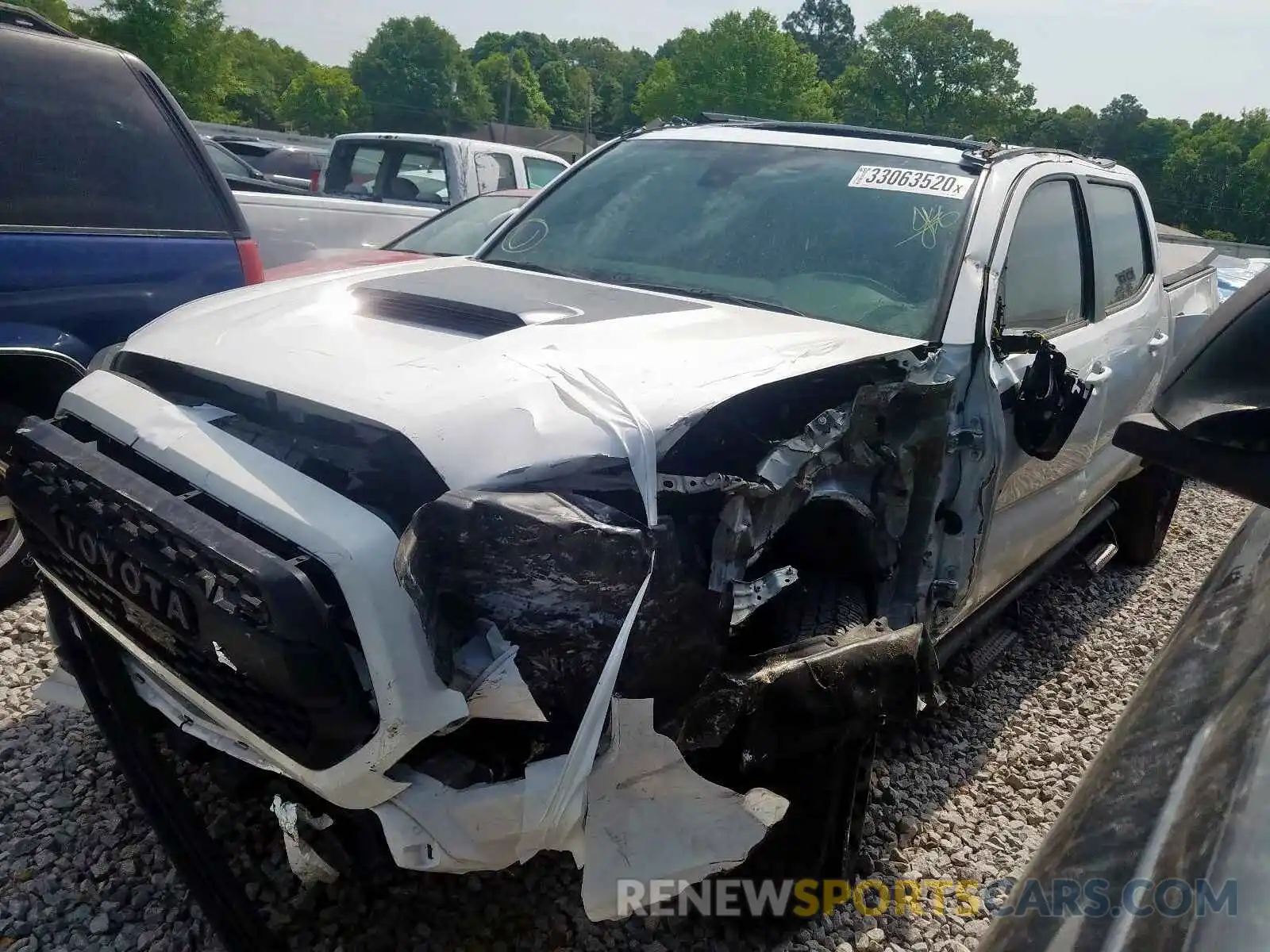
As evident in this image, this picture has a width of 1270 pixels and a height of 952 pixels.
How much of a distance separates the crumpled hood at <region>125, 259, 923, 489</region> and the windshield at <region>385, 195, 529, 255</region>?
328cm

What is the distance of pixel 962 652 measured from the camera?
3.88m

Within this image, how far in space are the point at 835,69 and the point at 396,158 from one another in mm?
105149

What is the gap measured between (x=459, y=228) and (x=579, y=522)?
5069mm

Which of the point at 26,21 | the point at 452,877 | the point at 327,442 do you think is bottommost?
the point at 452,877

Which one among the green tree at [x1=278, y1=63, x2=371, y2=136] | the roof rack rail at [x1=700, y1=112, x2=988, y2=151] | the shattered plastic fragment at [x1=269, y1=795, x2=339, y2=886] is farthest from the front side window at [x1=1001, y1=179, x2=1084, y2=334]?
the green tree at [x1=278, y1=63, x2=371, y2=136]

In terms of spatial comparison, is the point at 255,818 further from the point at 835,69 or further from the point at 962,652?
the point at 835,69

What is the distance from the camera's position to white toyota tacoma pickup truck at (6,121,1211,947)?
67.5 inches

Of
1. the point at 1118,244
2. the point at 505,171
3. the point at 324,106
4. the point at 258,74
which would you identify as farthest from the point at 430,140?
the point at 258,74

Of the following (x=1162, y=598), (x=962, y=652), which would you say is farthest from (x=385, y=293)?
(x=1162, y=598)

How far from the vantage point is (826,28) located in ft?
344

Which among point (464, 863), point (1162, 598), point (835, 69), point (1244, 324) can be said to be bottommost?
point (1162, 598)

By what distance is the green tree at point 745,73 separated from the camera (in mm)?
64312

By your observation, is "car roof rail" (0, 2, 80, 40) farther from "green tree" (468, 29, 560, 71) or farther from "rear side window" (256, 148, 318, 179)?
"green tree" (468, 29, 560, 71)

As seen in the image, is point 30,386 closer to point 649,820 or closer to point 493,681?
point 493,681
